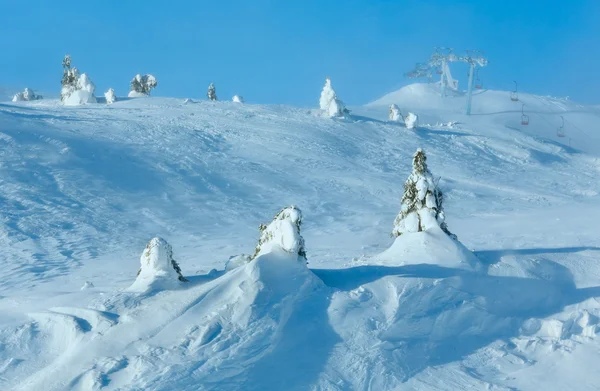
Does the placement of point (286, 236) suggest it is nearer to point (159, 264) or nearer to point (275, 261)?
point (275, 261)

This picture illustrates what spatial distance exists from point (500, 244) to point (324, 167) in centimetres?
1442

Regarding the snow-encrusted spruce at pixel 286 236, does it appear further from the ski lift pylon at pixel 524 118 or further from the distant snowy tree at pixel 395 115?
the ski lift pylon at pixel 524 118

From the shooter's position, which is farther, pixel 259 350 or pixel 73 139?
pixel 73 139

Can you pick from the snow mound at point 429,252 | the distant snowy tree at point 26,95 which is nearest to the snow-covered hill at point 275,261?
the snow mound at point 429,252

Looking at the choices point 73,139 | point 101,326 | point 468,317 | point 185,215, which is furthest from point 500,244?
point 73,139

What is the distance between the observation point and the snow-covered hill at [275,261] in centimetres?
1030

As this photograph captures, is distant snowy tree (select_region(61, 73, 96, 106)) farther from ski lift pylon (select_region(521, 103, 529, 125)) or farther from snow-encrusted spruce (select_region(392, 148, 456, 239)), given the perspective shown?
ski lift pylon (select_region(521, 103, 529, 125))

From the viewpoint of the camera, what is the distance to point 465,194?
3250 centimetres

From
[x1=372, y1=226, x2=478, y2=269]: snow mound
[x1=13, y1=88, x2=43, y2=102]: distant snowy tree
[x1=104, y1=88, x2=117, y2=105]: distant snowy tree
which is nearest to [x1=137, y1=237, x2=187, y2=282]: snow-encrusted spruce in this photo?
[x1=372, y1=226, x2=478, y2=269]: snow mound

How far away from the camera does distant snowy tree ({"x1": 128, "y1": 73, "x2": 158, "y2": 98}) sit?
54.2 meters

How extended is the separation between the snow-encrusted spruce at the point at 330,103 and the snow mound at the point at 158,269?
31.6 m

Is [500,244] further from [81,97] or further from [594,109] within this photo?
[594,109]

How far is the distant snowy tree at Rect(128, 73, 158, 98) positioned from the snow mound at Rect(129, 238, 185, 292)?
143ft

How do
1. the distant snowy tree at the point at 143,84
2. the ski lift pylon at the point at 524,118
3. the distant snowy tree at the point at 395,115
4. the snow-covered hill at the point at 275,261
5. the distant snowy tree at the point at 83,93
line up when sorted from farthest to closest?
the ski lift pylon at the point at 524,118 < the distant snowy tree at the point at 143,84 < the distant snowy tree at the point at 395,115 < the distant snowy tree at the point at 83,93 < the snow-covered hill at the point at 275,261
